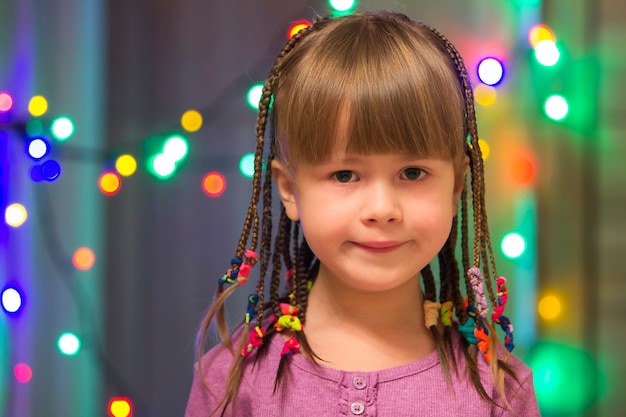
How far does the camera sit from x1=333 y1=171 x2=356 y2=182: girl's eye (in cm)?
114

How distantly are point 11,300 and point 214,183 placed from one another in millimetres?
479

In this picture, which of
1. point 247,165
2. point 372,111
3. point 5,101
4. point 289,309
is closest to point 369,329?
point 289,309

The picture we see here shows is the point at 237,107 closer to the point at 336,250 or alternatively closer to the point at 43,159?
the point at 43,159

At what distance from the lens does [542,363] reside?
5.61 feet

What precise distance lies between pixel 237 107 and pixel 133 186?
0.29 meters

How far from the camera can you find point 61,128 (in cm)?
164

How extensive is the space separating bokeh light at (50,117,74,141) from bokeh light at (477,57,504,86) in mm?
887

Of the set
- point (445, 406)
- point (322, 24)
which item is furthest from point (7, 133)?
point (445, 406)

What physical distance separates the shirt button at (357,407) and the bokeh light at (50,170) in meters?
0.84

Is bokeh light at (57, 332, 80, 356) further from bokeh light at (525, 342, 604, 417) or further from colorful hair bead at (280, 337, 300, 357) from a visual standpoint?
bokeh light at (525, 342, 604, 417)

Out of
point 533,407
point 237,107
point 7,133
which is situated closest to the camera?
point 533,407

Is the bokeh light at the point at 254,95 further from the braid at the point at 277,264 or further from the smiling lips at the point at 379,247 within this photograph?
the smiling lips at the point at 379,247

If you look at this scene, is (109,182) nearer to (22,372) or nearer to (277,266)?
(22,372)

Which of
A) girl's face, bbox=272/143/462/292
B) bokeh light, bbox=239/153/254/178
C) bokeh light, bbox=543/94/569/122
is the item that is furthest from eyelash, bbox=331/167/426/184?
bokeh light, bbox=543/94/569/122
